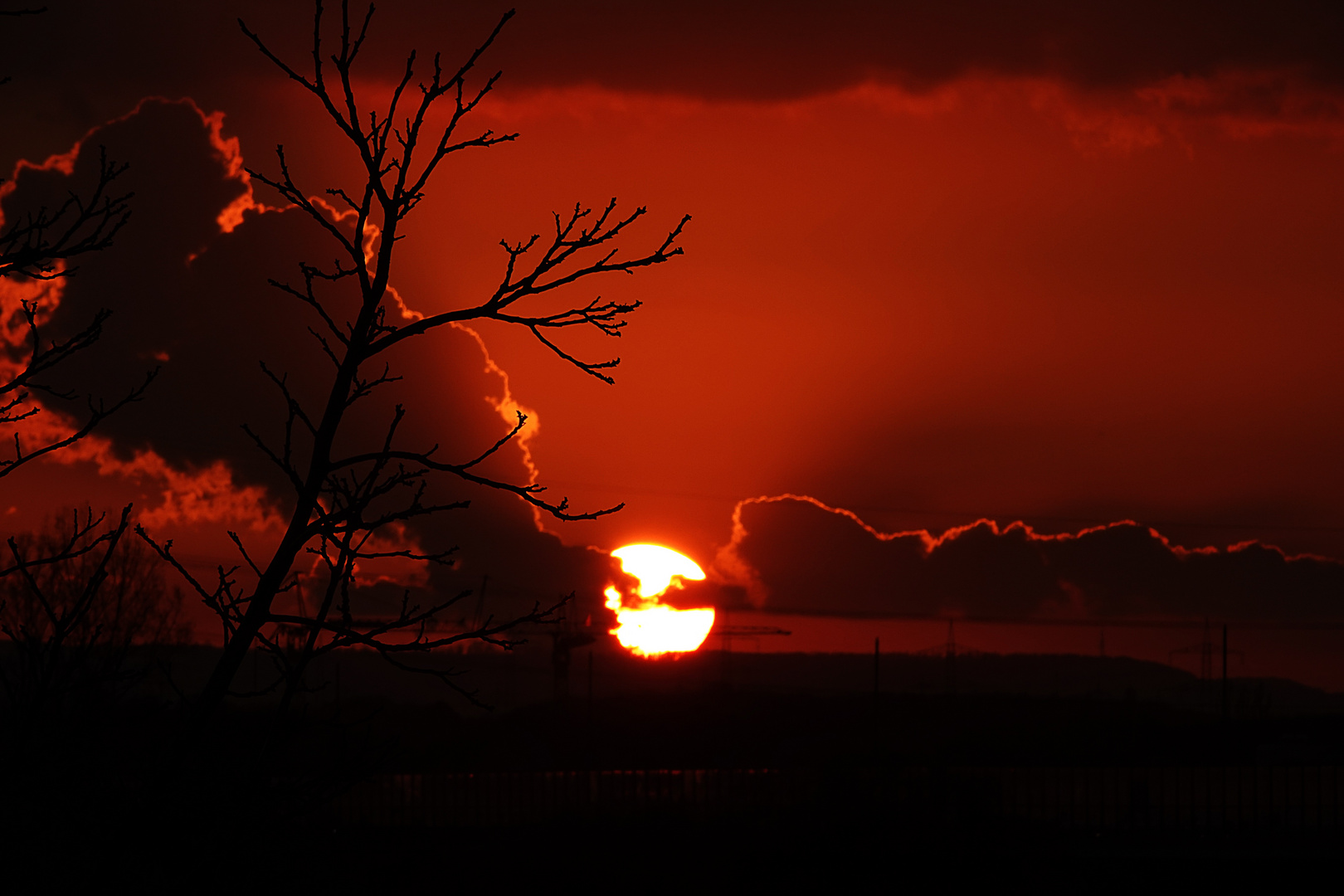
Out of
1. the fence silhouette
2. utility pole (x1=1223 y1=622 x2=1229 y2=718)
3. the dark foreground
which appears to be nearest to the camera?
the dark foreground

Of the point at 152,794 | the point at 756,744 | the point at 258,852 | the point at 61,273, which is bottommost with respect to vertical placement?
the point at 756,744

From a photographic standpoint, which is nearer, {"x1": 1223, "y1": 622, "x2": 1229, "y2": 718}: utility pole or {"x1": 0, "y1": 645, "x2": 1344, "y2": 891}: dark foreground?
{"x1": 0, "y1": 645, "x2": 1344, "y2": 891}: dark foreground

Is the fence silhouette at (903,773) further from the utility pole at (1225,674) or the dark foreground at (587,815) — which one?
the utility pole at (1225,674)

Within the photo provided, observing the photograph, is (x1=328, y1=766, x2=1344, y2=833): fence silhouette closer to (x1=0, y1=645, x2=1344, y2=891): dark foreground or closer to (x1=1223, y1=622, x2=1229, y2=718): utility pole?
(x1=0, y1=645, x2=1344, y2=891): dark foreground

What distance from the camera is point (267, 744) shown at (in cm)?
688

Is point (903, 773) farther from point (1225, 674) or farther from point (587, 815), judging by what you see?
point (1225, 674)

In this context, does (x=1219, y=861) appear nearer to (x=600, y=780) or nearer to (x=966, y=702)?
(x=600, y=780)

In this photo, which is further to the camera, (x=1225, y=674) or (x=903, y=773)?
(x=1225, y=674)

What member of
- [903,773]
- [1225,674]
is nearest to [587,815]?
[903,773]

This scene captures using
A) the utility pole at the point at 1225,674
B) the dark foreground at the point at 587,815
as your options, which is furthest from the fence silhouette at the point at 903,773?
the utility pole at the point at 1225,674

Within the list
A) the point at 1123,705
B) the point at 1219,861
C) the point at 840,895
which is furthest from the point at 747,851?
the point at 1123,705

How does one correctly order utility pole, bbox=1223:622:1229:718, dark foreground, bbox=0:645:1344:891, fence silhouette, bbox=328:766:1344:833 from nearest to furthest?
dark foreground, bbox=0:645:1344:891, fence silhouette, bbox=328:766:1344:833, utility pole, bbox=1223:622:1229:718

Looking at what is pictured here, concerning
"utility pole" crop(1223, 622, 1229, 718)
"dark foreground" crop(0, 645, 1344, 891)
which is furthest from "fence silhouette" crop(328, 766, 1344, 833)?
"utility pole" crop(1223, 622, 1229, 718)

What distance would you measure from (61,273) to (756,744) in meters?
94.6
